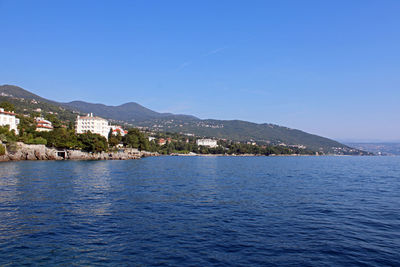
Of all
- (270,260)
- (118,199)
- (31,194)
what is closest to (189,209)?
(118,199)

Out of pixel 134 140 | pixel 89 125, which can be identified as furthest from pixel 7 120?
pixel 134 140

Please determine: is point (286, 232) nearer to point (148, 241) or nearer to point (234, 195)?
point (148, 241)

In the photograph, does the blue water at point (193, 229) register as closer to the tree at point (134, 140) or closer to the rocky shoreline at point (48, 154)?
A: the rocky shoreline at point (48, 154)

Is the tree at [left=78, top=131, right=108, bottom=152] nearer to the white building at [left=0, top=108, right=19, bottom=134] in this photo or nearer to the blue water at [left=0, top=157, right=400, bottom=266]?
the white building at [left=0, top=108, right=19, bottom=134]

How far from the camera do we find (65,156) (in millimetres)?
99875

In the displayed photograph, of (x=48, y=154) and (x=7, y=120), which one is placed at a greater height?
(x=7, y=120)

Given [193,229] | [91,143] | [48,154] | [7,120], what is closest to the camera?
[193,229]

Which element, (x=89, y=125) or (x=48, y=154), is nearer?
(x=48, y=154)

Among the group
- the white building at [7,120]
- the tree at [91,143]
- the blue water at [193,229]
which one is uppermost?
the white building at [7,120]

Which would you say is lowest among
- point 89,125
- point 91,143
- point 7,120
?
point 91,143

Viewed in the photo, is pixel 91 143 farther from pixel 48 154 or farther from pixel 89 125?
pixel 89 125

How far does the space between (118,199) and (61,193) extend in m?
7.24

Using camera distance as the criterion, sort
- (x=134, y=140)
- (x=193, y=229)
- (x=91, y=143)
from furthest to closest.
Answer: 1. (x=134, y=140)
2. (x=91, y=143)
3. (x=193, y=229)

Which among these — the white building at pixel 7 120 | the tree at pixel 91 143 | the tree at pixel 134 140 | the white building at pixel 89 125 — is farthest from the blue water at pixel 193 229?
the white building at pixel 89 125
